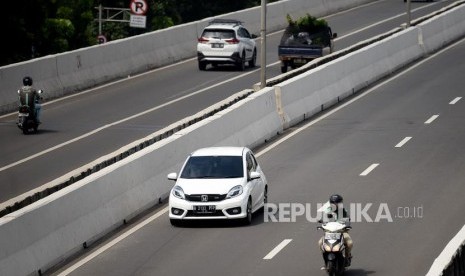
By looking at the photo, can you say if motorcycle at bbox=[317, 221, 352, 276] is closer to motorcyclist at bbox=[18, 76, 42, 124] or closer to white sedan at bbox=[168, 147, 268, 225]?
white sedan at bbox=[168, 147, 268, 225]

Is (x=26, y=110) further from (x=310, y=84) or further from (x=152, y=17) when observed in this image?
(x=152, y=17)

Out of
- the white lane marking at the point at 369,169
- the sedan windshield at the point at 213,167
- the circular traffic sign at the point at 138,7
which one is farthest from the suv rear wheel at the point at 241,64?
the sedan windshield at the point at 213,167

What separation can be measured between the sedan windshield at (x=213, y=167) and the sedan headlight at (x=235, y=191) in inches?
19.6

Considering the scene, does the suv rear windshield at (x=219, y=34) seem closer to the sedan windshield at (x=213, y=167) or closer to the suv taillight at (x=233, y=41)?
the suv taillight at (x=233, y=41)

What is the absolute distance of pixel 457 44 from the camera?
59.7 m

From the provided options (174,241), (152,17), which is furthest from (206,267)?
(152,17)

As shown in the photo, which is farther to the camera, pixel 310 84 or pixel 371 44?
pixel 371 44

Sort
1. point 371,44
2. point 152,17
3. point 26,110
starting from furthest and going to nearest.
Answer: point 152,17, point 371,44, point 26,110

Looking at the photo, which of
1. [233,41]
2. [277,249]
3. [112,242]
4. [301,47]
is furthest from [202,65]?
[277,249]

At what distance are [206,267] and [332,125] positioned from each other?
17430mm

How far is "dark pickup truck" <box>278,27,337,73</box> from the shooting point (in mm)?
50281

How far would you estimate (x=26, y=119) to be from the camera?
35438 mm

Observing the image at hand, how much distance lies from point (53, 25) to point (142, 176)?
1382 inches

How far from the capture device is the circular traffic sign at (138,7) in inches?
2741
